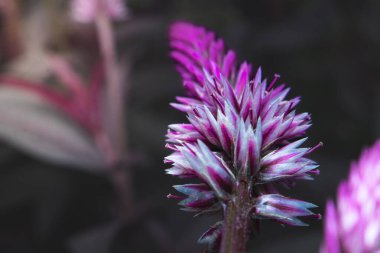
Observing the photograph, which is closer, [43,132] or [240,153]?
[240,153]

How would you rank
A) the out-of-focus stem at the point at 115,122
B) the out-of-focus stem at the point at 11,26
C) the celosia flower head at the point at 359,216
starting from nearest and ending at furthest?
the celosia flower head at the point at 359,216, the out-of-focus stem at the point at 115,122, the out-of-focus stem at the point at 11,26

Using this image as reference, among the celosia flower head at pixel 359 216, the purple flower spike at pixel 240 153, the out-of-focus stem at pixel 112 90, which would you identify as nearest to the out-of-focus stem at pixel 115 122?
the out-of-focus stem at pixel 112 90

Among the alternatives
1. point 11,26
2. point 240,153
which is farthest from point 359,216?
point 11,26

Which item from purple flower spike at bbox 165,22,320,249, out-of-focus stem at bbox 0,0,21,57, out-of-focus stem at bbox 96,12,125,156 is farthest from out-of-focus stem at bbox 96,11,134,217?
purple flower spike at bbox 165,22,320,249

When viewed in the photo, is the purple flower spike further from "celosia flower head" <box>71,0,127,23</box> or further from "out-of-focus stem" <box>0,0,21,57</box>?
"out-of-focus stem" <box>0,0,21,57</box>

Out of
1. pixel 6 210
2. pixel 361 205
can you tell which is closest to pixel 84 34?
pixel 6 210

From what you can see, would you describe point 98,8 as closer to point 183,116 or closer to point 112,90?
point 112,90

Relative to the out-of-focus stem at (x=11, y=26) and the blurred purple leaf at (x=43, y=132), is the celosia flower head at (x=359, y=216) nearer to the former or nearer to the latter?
the blurred purple leaf at (x=43, y=132)
